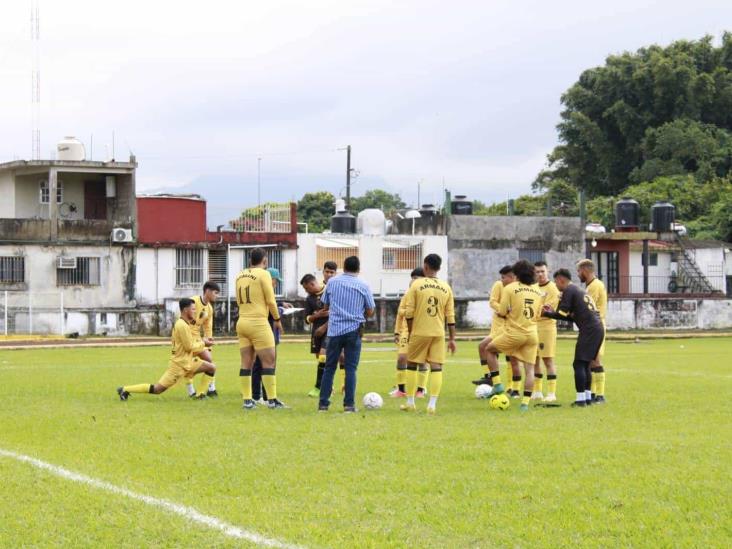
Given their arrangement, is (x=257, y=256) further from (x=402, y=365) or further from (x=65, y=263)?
(x=65, y=263)

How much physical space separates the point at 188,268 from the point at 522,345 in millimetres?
39507

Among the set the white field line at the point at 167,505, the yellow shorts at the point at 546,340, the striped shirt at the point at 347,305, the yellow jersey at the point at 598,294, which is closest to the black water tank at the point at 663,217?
the yellow shorts at the point at 546,340

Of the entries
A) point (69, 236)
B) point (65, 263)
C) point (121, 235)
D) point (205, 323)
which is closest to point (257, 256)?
point (205, 323)

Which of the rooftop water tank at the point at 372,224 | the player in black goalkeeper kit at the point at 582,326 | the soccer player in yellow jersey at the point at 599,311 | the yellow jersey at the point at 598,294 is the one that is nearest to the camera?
the player in black goalkeeper kit at the point at 582,326

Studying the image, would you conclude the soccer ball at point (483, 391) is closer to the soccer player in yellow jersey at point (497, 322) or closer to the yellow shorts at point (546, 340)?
the soccer player in yellow jersey at point (497, 322)

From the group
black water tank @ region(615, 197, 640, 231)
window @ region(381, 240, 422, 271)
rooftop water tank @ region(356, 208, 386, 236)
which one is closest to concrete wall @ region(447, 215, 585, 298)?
window @ region(381, 240, 422, 271)

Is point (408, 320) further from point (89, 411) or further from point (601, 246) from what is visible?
A: point (601, 246)

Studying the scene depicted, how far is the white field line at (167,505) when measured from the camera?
8.23 metres

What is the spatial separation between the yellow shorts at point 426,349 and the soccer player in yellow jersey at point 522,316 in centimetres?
138

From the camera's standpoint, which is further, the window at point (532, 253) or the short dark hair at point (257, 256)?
the window at point (532, 253)

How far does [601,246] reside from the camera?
222 feet

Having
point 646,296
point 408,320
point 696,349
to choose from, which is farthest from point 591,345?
point 646,296

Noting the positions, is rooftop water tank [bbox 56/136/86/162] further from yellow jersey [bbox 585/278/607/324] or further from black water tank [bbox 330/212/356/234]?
yellow jersey [bbox 585/278/607/324]

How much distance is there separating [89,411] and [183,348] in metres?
2.22
